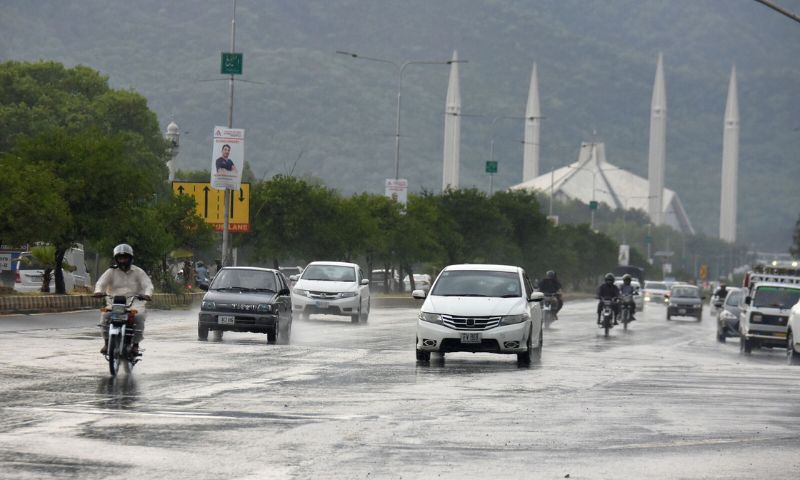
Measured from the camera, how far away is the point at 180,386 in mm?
17578

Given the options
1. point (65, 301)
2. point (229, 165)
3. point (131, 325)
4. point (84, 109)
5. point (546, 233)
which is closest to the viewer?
point (131, 325)

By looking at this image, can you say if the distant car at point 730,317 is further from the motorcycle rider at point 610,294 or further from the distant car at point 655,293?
the distant car at point 655,293

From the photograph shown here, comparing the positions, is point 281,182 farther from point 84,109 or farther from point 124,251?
point 124,251

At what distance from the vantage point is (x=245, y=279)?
3050cm

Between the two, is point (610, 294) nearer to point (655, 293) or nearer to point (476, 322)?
point (476, 322)

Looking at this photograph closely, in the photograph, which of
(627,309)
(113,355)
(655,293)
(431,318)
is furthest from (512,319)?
(655,293)

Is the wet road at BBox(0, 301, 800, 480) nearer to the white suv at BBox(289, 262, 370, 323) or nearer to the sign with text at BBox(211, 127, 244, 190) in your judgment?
the white suv at BBox(289, 262, 370, 323)

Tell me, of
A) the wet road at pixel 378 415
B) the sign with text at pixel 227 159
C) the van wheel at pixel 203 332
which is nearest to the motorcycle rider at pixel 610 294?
the sign with text at pixel 227 159

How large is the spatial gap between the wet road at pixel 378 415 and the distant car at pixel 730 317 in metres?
15.0

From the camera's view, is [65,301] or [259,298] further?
[65,301]

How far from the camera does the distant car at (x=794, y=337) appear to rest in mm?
30547

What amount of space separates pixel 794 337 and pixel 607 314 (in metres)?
10.1

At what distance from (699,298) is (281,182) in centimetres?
2001

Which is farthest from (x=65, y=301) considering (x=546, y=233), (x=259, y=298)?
(x=546, y=233)
